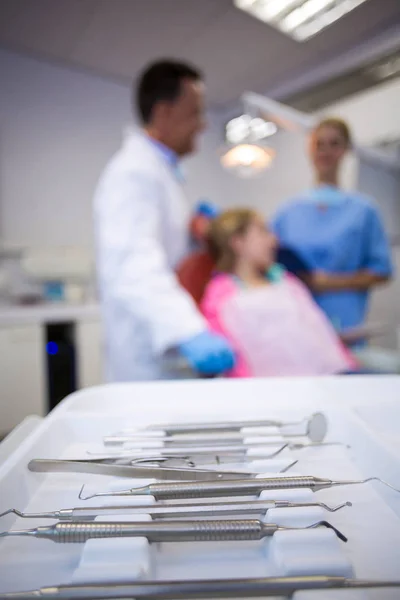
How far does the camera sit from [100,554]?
206 millimetres

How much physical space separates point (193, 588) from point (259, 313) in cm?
102

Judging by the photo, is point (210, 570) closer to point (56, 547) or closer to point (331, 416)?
point (56, 547)

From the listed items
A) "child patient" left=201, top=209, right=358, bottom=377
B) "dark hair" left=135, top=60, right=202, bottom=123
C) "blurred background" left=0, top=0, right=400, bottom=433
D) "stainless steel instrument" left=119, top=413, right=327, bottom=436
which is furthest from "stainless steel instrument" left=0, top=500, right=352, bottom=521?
"dark hair" left=135, top=60, right=202, bottom=123

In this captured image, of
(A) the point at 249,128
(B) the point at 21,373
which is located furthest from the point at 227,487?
(B) the point at 21,373

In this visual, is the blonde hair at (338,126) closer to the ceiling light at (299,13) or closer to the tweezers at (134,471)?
the ceiling light at (299,13)

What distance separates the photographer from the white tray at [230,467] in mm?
207

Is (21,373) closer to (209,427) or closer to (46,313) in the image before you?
(46,313)

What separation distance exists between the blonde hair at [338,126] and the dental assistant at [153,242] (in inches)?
16.0

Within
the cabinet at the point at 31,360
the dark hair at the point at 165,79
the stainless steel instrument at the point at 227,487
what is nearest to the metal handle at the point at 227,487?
the stainless steel instrument at the point at 227,487

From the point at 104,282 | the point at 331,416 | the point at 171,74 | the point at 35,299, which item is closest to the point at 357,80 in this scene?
the point at 171,74

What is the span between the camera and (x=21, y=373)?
1.65 meters

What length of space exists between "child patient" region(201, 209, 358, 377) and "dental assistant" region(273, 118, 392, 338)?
15 cm

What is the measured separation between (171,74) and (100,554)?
3.77ft

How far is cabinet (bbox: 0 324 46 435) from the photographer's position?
1.60 m
